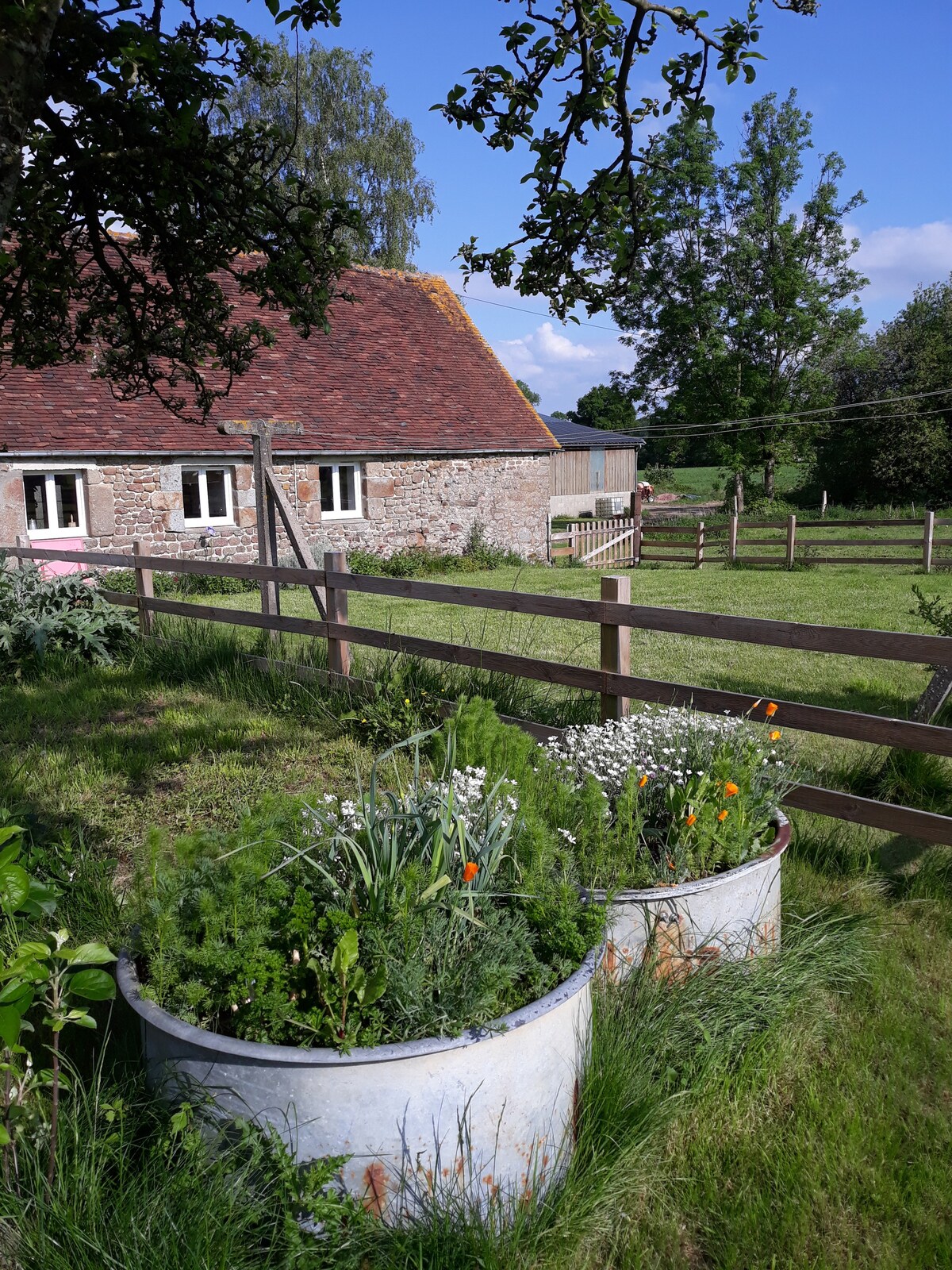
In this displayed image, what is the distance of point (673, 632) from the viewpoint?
473 centimetres

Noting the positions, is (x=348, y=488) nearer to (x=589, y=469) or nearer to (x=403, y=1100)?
(x=403, y=1100)

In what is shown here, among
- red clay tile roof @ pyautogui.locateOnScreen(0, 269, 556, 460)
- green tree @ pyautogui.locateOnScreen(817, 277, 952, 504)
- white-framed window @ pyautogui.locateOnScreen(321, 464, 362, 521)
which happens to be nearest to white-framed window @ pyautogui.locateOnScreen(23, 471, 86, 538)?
red clay tile roof @ pyautogui.locateOnScreen(0, 269, 556, 460)

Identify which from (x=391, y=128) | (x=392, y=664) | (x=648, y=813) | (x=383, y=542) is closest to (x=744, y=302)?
(x=391, y=128)

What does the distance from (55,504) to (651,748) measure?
A: 14876mm

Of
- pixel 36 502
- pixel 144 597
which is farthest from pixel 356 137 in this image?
pixel 144 597

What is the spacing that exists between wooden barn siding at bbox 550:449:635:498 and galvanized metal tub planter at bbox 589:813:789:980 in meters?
39.1

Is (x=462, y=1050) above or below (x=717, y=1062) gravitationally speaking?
above

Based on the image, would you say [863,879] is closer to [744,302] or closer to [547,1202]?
[547,1202]

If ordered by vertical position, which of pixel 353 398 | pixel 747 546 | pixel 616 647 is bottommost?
pixel 747 546

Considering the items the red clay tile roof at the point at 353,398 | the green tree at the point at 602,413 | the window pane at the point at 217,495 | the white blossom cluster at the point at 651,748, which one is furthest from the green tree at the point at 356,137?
the green tree at the point at 602,413

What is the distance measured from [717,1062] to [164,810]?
3.27m

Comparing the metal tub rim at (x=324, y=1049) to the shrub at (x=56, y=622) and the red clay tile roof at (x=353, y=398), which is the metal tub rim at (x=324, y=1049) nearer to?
the shrub at (x=56, y=622)

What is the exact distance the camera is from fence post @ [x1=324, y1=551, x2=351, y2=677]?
6629mm

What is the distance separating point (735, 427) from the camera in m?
40.8
